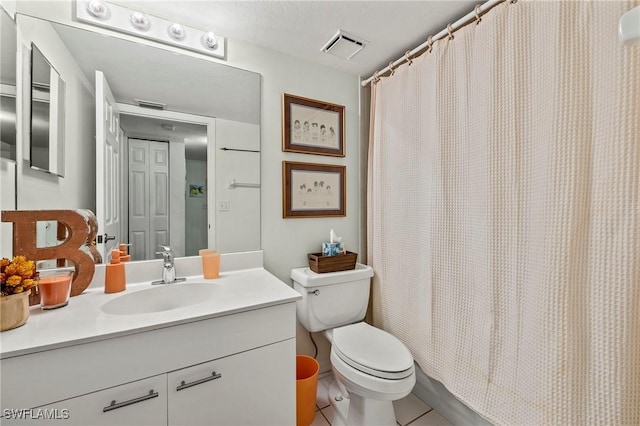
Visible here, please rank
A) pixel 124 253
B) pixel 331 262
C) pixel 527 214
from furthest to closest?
pixel 331 262 < pixel 124 253 < pixel 527 214

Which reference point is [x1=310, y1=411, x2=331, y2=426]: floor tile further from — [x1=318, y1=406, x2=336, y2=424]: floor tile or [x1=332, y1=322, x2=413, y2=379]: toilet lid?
[x1=332, y1=322, x2=413, y2=379]: toilet lid

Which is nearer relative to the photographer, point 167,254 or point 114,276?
point 114,276

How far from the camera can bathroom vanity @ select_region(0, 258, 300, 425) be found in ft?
2.37

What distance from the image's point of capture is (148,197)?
128cm

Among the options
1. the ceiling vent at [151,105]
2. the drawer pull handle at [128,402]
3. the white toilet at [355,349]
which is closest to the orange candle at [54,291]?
the drawer pull handle at [128,402]

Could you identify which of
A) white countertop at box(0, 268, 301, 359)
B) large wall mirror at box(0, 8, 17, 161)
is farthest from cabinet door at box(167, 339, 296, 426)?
large wall mirror at box(0, 8, 17, 161)

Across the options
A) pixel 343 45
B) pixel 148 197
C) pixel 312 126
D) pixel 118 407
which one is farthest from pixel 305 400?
pixel 343 45

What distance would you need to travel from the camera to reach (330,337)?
Result: 4.73 feet

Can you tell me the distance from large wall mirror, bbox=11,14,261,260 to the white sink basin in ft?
0.64

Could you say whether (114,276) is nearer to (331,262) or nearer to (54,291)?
(54,291)

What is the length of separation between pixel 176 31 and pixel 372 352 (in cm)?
188

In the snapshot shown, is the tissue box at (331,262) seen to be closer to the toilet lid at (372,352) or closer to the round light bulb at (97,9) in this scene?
the toilet lid at (372,352)

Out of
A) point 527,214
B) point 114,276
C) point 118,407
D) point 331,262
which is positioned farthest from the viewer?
point 331,262

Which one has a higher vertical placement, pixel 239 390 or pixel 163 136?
pixel 163 136
